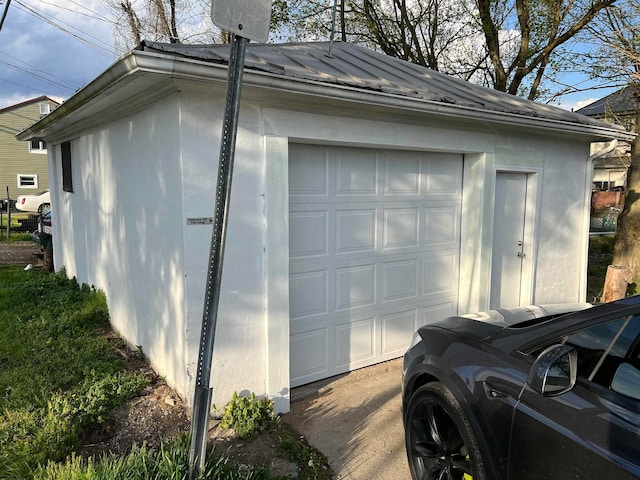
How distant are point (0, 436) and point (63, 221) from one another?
20.2 feet

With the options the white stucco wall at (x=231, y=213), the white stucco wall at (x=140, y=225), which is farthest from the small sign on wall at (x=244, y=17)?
the white stucco wall at (x=140, y=225)

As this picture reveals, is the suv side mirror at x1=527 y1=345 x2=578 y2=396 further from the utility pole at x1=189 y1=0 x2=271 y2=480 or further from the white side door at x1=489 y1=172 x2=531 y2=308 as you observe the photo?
the white side door at x1=489 y1=172 x2=531 y2=308

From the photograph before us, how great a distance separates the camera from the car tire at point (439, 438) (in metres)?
2.38

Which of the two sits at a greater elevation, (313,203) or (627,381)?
(313,203)

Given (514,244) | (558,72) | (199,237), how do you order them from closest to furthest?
(199,237) < (514,244) < (558,72)

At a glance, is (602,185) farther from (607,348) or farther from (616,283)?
(607,348)

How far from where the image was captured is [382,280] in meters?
4.90

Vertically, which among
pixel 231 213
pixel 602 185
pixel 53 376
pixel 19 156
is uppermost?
pixel 19 156

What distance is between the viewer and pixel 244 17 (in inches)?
82.0

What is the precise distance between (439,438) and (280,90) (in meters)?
2.66

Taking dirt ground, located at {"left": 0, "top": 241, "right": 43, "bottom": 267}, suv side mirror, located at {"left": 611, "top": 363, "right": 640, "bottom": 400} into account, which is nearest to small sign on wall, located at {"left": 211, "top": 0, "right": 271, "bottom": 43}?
suv side mirror, located at {"left": 611, "top": 363, "right": 640, "bottom": 400}

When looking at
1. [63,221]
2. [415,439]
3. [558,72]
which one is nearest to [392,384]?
[415,439]

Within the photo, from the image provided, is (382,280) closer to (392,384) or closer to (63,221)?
(392,384)

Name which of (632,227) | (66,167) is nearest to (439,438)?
(66,167)
